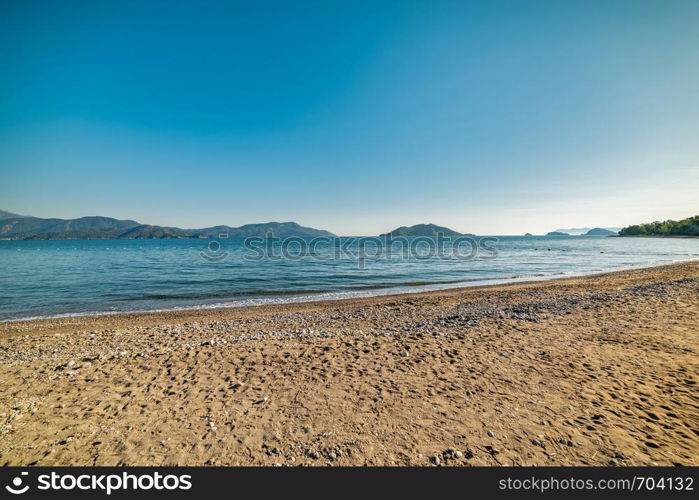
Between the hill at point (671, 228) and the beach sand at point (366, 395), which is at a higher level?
the hill at point (671, 228)

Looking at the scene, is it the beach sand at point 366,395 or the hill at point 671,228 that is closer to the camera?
the beach sand at point 366,395

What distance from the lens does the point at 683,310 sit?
1208 cm

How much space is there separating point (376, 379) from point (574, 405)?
13.6 ft

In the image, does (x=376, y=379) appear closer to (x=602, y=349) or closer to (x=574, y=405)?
(x=574, y=405)

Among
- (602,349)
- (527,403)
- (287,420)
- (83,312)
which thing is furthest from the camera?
(83,312)

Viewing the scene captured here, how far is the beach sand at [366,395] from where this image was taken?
4.59 metres

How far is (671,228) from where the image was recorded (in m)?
132

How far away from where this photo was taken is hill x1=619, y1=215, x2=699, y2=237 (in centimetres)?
11869

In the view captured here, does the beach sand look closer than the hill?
Yes

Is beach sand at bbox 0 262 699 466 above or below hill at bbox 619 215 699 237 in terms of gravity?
below

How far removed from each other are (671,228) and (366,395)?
651ft

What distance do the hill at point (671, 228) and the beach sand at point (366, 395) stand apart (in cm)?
17170

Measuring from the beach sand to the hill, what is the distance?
563ft
